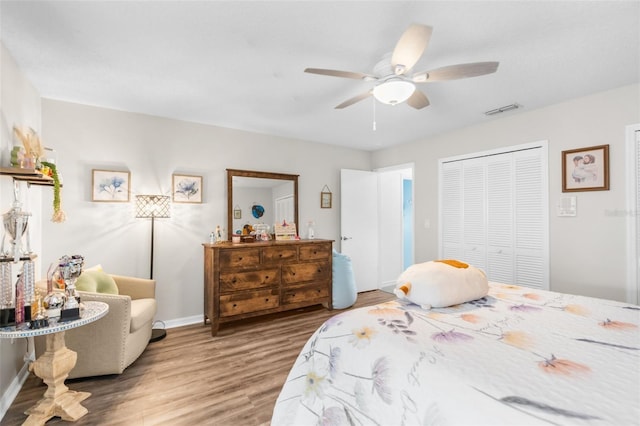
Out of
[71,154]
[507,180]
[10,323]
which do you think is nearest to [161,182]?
[71,154]

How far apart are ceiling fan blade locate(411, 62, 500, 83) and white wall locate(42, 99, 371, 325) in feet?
8.90

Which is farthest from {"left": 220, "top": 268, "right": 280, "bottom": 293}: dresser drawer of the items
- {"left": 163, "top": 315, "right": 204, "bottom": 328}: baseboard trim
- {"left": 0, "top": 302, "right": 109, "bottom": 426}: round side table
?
{"left": 0, "top": 302, "right": 109, "bottom": 426}: round side table

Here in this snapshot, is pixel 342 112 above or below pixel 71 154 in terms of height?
above

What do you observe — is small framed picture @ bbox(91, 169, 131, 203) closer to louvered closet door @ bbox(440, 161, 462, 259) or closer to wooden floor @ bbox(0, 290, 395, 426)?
wooden floor @ bbox(0, 290, 395, 426)

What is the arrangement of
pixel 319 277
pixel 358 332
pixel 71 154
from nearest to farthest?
pixel 358 332, pixel 71 154, pixel 319 277

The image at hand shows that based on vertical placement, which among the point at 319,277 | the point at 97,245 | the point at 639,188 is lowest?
the point at 319,277

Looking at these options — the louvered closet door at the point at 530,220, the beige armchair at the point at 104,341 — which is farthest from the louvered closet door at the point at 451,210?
the beige armchair at the point at 104,341

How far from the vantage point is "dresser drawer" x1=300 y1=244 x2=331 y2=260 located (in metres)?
3.89

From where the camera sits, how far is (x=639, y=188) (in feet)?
8.63

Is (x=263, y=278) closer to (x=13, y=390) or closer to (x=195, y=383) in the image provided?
(x=195, y=383)

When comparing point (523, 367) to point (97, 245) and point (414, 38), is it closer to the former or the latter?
point (414, 38)

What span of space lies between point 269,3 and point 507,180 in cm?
324

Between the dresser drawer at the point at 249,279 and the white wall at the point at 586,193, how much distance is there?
10.1 feet

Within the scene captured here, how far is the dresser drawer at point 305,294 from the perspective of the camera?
3.73m
